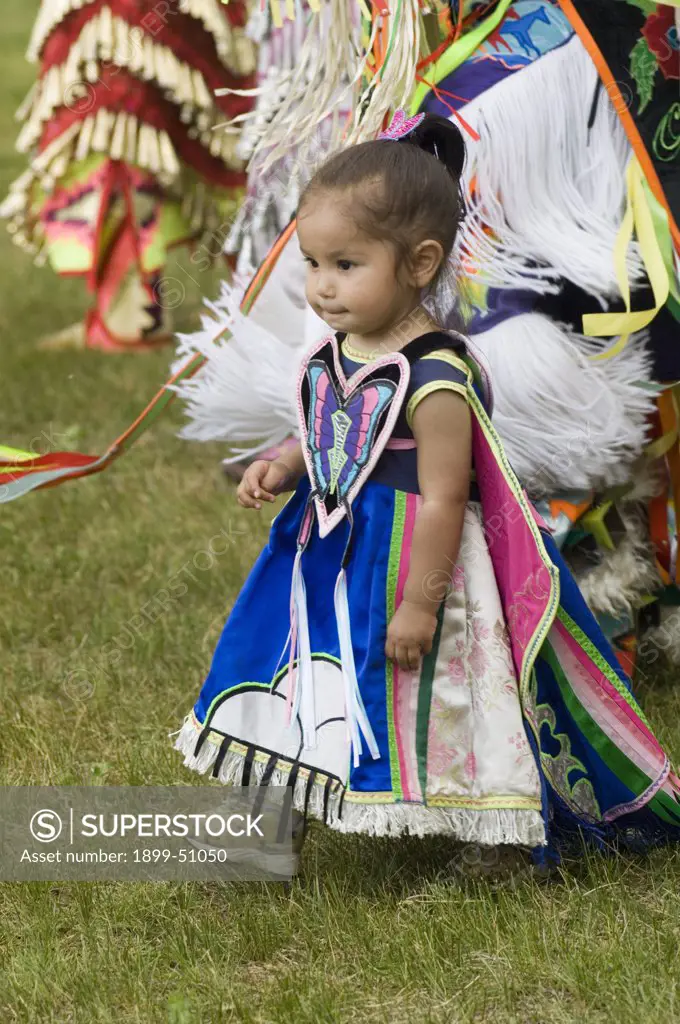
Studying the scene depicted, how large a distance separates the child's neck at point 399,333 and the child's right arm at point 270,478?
0.20m

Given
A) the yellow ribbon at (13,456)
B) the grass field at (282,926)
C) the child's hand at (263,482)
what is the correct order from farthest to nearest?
the yellow ribbon at (13,456) < the child's hand at (263,482) < the grass field at (282,926)

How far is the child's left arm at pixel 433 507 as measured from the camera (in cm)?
182

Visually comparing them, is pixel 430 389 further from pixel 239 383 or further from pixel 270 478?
pixel 239 383

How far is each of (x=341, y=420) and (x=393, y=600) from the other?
24 cm

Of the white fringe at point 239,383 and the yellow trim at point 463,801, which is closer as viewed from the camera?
the yellow trim at point 463,801

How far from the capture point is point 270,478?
199cm

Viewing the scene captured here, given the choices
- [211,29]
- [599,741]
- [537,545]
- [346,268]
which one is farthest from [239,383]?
[211,29]

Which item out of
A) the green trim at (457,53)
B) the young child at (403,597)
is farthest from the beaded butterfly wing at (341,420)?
the green trim at (457,53)

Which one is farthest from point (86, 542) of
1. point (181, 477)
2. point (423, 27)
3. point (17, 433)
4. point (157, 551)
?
point (423, 27)

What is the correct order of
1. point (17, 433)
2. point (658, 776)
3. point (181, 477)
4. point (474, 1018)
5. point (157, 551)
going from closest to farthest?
point (474, 1018), point (658, 776), point (157, 551), point (181, 477), point (17, 433)

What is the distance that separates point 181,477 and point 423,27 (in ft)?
6.16

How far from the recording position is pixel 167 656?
2881 millimetres

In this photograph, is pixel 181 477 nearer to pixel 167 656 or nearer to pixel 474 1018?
pixel 167 656

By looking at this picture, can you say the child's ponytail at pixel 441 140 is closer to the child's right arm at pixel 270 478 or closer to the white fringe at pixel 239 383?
the child's right arm at pixel 270 478
